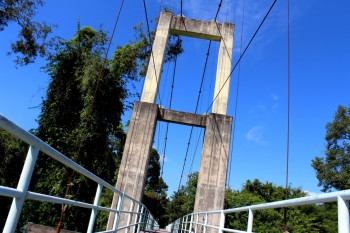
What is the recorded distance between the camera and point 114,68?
50.5ft

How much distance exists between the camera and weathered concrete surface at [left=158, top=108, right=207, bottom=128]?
995cm

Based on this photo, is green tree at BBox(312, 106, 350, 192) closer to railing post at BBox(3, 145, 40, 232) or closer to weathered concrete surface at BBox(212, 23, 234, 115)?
weathered concrete surface at BBox(212, 23, 234, 115)

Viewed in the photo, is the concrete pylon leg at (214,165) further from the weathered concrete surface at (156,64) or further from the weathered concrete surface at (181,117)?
the weathered concrete surface at (156,64)

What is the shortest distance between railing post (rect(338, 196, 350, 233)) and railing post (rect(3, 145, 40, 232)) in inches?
45.5

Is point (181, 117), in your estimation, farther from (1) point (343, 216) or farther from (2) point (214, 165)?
(1) point (343, 216)

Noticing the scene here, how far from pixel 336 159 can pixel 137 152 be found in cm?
1939

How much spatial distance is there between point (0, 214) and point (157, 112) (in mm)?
6682

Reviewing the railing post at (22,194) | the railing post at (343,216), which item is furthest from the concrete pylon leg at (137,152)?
the railing post at (343,216)

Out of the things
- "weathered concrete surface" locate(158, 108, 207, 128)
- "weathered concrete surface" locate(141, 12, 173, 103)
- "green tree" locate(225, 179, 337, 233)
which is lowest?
"green tree" locate(225, 179, 337, 233)

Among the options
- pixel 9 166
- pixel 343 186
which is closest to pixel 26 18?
pixel 9 166

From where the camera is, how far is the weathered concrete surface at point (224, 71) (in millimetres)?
10016

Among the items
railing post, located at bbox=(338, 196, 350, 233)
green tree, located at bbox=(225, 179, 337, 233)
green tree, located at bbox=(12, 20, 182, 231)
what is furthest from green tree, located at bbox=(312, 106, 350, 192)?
railing post, located at bbox=(338, 196, 350, 233)

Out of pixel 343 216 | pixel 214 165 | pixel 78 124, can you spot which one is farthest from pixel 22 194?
pixel 78 124

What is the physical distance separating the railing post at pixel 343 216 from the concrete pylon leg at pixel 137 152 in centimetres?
775
